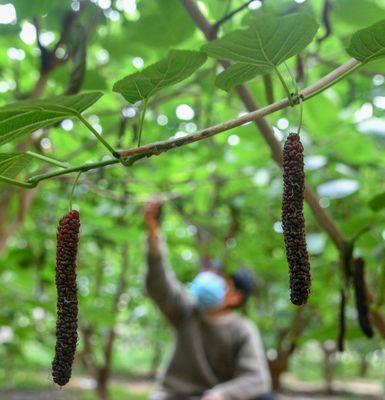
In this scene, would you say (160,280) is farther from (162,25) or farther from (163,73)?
(163,73)

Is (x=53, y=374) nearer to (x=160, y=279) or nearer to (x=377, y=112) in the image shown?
(x=377, y=112)

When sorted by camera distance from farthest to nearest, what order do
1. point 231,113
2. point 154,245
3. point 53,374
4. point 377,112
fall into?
point 154,245 < point 231,113 < point 377,112 < point 53,374

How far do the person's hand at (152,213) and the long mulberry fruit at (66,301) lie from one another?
Answer: 2085mm

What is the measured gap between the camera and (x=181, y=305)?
10.6 feet

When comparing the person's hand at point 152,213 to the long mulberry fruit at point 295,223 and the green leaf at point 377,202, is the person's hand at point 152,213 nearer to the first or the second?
the green leaf at point 377,202

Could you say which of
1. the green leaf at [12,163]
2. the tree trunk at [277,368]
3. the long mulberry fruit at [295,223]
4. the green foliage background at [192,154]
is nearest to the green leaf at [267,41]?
the long mulberry fruit at [295,223]

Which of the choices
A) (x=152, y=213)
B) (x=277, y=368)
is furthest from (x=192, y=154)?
(x=277, y=368)

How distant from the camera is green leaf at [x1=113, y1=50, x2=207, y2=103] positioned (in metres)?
0.85

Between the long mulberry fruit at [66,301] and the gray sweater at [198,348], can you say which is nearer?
the long mulberry fruit at [66,301]

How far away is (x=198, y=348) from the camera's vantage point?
3145mm

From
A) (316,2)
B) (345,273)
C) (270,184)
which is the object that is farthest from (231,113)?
(345,273)

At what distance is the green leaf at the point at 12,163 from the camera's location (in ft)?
2.88

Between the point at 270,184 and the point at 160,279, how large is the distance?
76 centimetres

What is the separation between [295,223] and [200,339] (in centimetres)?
252
